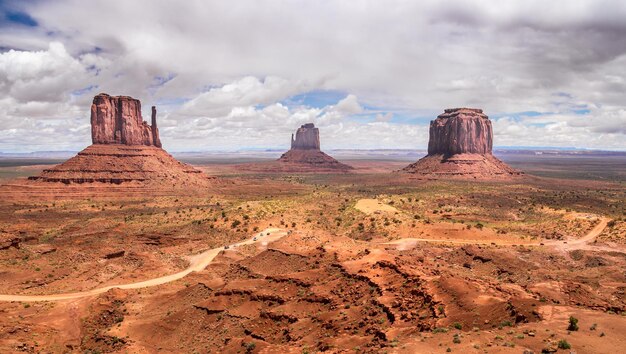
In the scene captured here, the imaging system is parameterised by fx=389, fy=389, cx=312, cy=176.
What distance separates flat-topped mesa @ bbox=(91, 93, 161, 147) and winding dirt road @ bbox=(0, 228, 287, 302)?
100805 mm

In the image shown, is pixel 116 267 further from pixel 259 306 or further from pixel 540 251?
pixel 540 251

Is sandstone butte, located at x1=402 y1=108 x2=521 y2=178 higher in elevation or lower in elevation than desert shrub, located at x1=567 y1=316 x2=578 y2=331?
higher

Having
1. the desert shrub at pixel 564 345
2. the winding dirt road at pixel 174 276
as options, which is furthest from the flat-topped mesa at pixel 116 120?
the desert shrub at pixel 564 345

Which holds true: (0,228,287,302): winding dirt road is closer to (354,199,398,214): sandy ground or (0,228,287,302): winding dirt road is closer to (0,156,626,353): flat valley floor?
(0,156,626,353): flat valley floor

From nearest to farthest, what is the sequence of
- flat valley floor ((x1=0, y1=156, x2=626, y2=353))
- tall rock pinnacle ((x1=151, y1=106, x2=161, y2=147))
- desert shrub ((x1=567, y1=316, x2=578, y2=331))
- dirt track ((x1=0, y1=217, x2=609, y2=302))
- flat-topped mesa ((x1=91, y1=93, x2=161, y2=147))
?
desert shrub ((x1=567, y1=316, x2=578, y2=331)) < flat valley floor ((x1=0, y1=156, x2=626, y2=353)) < dirt track ((x1=0, y1=217, x2=609, y2=302)) < flat-topped mesa ((x1=91, y1=93, x2=161, y2=147)) < tall rock pinnacle ((x1=151, y1=106, x2=161, y2=147))

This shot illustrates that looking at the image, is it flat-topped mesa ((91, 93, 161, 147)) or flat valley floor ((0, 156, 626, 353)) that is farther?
flat-topped mesa ((91, 93, 161, 147))

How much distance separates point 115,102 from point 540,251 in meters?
144

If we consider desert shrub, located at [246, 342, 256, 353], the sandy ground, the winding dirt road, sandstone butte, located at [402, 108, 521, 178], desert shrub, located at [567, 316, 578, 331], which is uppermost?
sandstone butte, located at [402, 108, 521, 178]

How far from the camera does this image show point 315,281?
37.1 m

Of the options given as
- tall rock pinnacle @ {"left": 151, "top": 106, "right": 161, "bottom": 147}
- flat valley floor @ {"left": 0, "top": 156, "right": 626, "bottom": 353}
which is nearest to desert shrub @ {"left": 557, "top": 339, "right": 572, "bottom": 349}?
flat valley floor @ {"left": 0, "top": 156, "right": 626, "bottom": 353}

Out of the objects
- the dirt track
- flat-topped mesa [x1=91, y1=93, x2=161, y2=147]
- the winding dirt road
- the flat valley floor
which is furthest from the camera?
flat-topped mesa [x1=91, y1=93, x2=161, y2=147]

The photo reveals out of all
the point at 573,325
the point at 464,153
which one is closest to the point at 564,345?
the point at 573,325

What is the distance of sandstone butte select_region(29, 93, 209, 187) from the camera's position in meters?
130

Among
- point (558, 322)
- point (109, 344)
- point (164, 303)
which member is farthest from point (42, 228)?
point (558, 322)
